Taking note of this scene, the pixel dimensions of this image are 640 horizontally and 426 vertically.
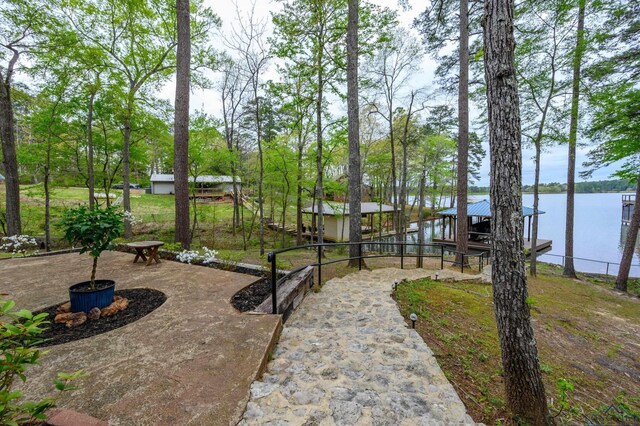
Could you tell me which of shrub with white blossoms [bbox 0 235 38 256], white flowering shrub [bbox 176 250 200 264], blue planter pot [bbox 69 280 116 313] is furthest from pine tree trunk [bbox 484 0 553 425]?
shrub with white blossoms [bbox 0 235 38 256]

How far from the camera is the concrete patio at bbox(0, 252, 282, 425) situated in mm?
1717

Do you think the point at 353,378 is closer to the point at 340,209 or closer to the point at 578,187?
the point at 340,209

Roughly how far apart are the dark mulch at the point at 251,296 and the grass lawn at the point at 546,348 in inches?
79.4

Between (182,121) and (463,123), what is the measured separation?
297 inches

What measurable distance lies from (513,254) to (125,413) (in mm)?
2902

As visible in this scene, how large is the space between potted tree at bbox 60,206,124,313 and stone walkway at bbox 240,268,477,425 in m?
2.31

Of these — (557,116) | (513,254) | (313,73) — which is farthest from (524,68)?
(513,254)

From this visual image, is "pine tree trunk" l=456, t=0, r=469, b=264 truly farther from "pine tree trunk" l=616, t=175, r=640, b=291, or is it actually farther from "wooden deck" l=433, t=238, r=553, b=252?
"wooden deck" l=433, t=238, r=553, b=252

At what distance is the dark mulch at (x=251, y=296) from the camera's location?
3357 mm

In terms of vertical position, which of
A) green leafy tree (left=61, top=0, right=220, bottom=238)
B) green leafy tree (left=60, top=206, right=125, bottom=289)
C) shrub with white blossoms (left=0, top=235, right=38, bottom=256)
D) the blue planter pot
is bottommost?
the blue planter pot

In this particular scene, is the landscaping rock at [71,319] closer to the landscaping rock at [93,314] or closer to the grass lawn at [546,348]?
the landscaping rock at [93,314]

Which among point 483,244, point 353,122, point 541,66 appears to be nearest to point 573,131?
point 541,66

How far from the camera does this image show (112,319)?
10.0ft

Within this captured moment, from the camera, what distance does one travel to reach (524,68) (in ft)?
27.8
